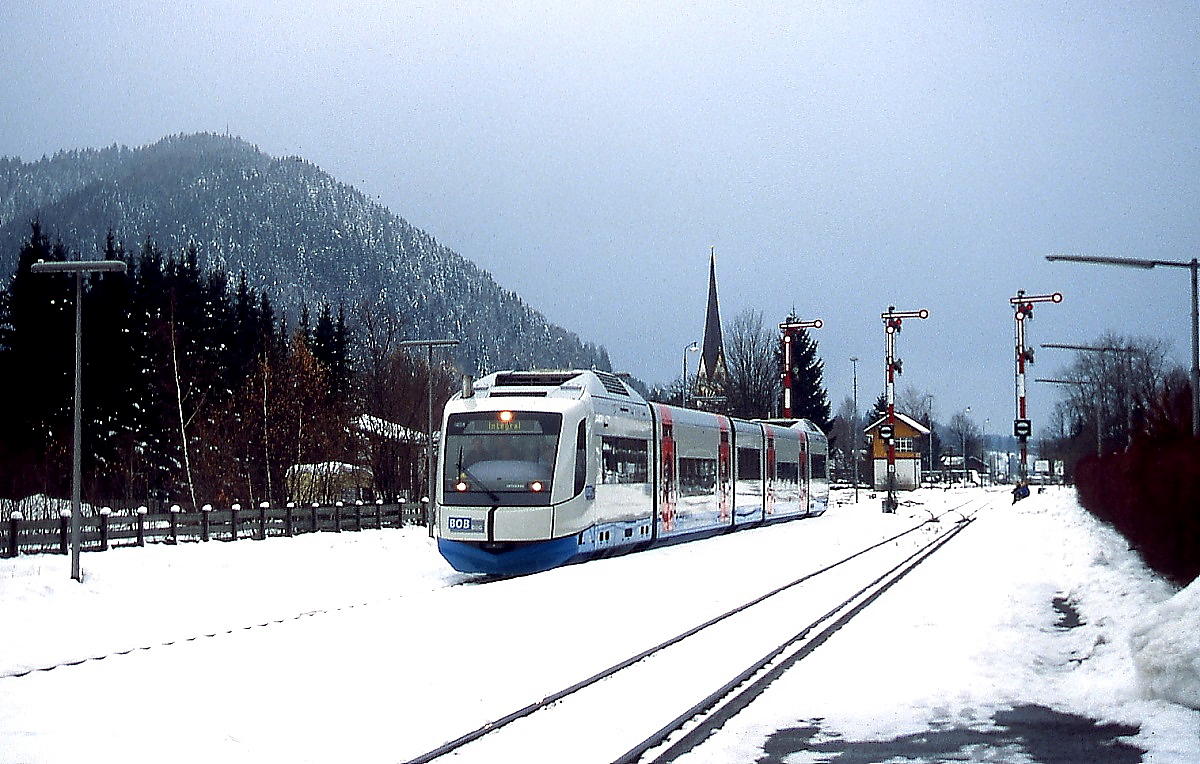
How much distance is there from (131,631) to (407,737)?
25.8 feet

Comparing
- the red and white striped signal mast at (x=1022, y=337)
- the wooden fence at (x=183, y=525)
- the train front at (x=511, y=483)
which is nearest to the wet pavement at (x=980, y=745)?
the train front at (x=511, y=483)

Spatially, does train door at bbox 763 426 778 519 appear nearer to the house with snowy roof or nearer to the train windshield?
the train windshield

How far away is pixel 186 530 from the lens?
1199 inches

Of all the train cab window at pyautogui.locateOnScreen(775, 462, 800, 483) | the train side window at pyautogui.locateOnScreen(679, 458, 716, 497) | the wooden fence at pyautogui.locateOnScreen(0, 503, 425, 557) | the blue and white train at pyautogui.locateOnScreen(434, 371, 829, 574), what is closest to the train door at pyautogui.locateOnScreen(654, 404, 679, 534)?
the blue and white train at pyautogui.locateOnScreen(434, 371, 829, 574)

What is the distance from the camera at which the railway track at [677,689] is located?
28.6 feet

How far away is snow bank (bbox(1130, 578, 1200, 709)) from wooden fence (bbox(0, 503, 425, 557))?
18.2 metres

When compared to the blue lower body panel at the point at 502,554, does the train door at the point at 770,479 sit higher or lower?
higher

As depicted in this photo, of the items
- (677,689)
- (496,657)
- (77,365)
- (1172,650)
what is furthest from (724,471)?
(1172,650)

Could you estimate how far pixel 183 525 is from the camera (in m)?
30.6

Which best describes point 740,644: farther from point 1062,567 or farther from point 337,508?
point 337,508

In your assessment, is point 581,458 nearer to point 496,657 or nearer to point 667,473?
point 667,473

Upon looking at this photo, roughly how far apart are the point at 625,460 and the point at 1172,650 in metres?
16.8

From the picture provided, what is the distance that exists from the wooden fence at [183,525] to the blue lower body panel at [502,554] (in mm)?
6497

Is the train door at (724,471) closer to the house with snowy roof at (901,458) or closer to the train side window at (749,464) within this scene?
the train side window at (749,464)
